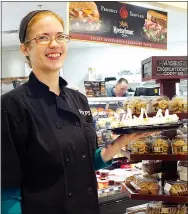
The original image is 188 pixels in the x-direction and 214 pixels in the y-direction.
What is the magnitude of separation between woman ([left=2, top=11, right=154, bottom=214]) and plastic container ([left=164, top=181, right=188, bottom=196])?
0.71m

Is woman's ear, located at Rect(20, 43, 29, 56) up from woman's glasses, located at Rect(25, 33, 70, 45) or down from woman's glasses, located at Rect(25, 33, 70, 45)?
down

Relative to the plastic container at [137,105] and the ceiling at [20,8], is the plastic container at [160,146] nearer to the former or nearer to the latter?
the plastic container at [137,105]

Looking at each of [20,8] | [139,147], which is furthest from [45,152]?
[20,8]

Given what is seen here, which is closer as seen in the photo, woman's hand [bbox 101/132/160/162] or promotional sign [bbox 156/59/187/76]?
woman's hand [bbox 101/132/160/162]

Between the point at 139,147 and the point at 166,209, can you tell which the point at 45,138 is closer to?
the point at 139,147

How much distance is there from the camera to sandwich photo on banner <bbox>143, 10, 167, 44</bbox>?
16.4 ft

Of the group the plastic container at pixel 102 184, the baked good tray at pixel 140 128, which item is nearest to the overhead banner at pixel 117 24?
the plastic container at pixel 102 184

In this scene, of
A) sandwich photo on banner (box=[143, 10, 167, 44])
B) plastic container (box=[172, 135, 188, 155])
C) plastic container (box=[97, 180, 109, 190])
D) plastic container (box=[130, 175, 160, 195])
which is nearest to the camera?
plastic container (box=[172, 135, 188, 155])

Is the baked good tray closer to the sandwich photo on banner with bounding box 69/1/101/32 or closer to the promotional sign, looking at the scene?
the promotional sign

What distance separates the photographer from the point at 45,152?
144cm

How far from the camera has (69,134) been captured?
1.53 meters

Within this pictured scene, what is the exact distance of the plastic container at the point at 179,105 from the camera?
7.13 ft

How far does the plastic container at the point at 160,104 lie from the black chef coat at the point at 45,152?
2.47ft

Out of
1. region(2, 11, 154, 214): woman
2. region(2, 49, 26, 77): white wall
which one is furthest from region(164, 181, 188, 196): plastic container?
region(2, 49, 26, 77): white wall
